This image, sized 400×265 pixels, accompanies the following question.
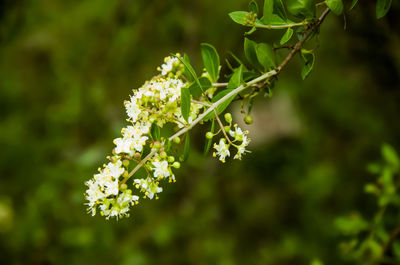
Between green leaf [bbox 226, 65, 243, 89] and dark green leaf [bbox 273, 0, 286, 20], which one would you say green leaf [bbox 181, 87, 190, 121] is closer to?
green leaf [bbox 226, 65, 243, 89]

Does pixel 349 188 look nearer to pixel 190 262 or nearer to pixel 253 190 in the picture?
pixel 253 190

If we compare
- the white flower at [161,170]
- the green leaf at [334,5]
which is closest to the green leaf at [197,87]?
the white flower at [161,170]

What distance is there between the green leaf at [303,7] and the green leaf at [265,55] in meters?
0.13

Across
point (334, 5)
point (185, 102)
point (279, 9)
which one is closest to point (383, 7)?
point (334, 5)

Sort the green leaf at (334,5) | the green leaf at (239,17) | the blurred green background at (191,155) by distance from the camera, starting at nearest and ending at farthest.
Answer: the green leaf at (334,5), the green leaf at (239,17), the blurred green background at (191,155)

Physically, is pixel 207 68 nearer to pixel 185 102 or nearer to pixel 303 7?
pixel 185 102

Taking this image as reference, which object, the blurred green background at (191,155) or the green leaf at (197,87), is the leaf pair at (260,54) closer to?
the green leaf at (197,87)

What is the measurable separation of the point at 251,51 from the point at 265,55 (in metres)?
0.06

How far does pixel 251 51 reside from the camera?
1172mm

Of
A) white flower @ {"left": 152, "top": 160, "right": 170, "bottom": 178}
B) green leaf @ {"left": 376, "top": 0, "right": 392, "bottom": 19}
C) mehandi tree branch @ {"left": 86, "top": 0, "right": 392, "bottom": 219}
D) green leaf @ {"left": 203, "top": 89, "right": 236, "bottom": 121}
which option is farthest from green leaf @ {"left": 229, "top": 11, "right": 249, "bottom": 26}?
white flower @ {"left": 152, "top": 160, "right": 170, "bottom": 178}

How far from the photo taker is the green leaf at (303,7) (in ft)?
3.53

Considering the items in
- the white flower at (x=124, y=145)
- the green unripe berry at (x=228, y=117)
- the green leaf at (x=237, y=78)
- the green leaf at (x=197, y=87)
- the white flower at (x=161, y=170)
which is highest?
the green leaf at (x=197, y=87)

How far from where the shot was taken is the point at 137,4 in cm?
346

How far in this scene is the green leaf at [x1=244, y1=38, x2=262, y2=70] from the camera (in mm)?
1151
